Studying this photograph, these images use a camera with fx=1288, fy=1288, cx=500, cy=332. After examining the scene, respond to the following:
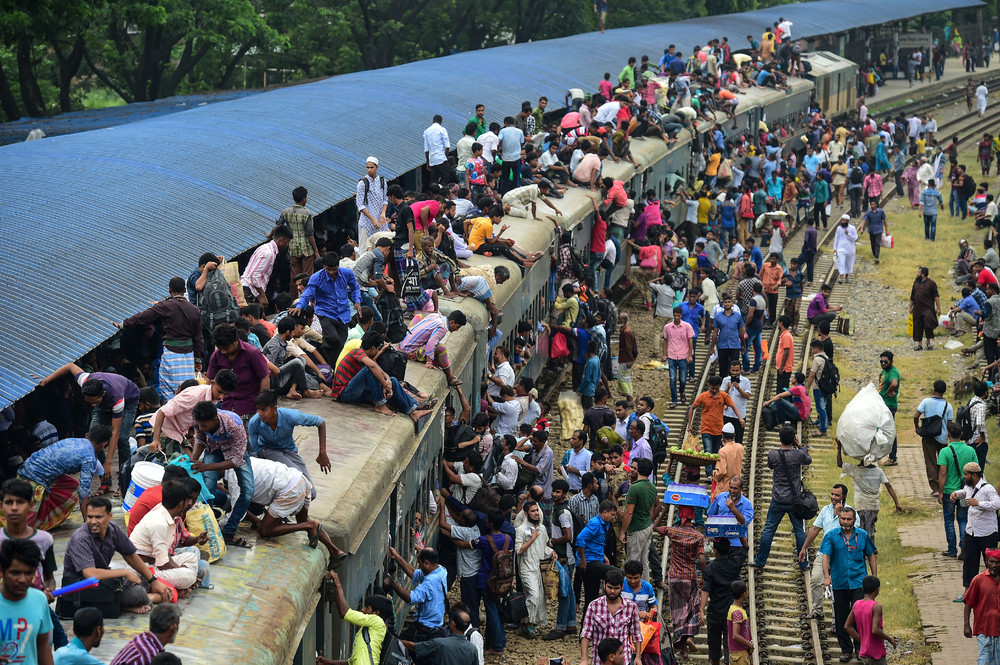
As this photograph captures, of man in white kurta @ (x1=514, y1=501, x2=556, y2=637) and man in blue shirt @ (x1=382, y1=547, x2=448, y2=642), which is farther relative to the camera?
man in white kurta @ (x1=514, y1=501, x2=556, y2=637)

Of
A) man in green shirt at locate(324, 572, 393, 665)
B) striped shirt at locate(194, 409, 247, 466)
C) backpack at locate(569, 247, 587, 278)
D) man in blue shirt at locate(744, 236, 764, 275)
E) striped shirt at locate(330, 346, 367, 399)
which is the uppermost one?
striped shirt at locate(194, 409, 247, 466)

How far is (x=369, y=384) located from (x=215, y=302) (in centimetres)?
159

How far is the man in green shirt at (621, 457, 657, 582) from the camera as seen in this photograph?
12.1 meters

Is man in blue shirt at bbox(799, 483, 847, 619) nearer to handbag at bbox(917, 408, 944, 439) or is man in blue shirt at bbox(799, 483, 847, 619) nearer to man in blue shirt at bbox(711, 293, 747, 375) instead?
handbag at bbox(917, 408, 944, 439)

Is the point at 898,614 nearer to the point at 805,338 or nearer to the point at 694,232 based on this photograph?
the point at 805,338

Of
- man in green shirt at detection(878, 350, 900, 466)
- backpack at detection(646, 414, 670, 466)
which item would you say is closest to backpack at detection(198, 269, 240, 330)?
backpack at detection(646, 414, 670, 466)

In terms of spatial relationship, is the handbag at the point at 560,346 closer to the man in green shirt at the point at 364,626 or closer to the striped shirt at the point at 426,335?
the striped shirt at the point at 426,335

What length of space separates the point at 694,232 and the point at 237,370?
55.9 feet

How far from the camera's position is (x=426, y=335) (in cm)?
1216

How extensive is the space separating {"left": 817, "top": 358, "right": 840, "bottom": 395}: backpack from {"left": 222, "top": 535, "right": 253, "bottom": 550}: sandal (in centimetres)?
1070

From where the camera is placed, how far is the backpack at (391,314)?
485 inches

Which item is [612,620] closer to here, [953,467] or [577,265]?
[953,467]

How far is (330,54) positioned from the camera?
4272 cm

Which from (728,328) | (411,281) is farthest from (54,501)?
(728,328)
